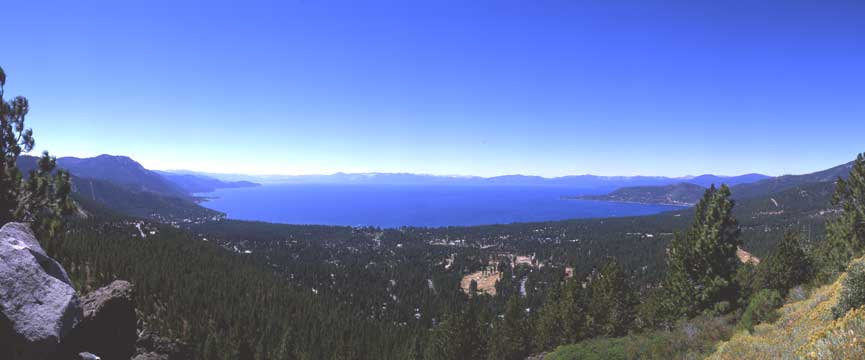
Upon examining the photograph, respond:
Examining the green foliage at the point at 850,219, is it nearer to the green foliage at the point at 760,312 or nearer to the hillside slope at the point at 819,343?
the green foliage at the point at 760,312

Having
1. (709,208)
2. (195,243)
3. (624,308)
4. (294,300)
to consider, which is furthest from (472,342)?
(195,243)

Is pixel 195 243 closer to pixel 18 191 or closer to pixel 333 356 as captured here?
pixel 333 356

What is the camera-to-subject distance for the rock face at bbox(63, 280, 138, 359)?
14086 millimetres

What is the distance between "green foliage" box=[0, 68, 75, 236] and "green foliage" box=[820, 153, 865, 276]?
5391 cm

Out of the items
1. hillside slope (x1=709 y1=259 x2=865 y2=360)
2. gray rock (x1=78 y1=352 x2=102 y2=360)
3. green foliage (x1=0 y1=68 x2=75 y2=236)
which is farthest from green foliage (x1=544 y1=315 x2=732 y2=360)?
green foliage (x1=0 y1=68 x2=75 y2=236)

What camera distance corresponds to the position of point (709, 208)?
31.8 m

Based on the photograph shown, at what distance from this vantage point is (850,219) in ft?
106

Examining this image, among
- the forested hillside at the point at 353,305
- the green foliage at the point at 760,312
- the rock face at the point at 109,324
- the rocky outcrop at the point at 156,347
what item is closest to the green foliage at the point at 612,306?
the forested hillside at the point at 353,305

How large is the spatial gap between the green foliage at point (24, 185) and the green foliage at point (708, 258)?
45.2 meters

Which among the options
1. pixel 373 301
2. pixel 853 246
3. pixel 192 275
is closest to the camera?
pixel 853 246

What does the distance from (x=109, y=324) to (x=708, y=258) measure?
132 ft

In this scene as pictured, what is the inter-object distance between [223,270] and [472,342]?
9610 cm

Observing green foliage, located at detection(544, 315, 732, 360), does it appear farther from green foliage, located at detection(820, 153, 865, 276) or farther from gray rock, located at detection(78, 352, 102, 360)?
gray rock, located at detection(78, 352, 102, 360)

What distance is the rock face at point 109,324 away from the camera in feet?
46.2
